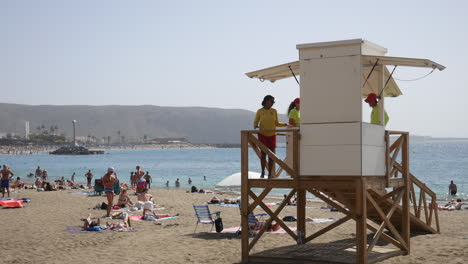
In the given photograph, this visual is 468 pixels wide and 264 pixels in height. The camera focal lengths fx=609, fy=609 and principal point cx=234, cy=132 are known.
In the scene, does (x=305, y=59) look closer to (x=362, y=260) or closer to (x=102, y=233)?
(x=362, y=260)

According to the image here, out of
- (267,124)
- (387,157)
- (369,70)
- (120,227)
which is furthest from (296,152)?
(120,227)

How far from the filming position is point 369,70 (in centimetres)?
1029

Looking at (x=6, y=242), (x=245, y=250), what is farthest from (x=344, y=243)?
(x=6, y=242)

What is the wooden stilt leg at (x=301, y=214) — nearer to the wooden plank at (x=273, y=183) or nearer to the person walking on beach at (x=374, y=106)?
the wooden plank at (x=273, y=183)

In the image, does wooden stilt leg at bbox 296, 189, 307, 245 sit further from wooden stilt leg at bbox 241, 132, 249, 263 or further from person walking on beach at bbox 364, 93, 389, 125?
person walking on beach at bbox 364, 93, 389, 125

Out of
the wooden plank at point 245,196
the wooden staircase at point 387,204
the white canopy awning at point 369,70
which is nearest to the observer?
the white canopy awning at point 369,70

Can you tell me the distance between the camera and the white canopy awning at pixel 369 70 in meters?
9.79

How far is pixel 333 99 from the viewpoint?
9.82m

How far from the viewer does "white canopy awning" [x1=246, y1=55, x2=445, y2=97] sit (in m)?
9.79

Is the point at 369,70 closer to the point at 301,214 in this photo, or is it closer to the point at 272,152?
the point at 272,152

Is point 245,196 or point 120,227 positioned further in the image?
point 120,227

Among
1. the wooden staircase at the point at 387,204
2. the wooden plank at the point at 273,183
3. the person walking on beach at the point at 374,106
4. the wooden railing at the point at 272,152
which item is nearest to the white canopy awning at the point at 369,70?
the person walking on beach at the point at 374,106

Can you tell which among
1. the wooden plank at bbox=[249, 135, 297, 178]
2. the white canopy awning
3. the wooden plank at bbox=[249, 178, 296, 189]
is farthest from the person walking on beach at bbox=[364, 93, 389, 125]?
the wooden plank at bbox=[249, 178, 296, 189]

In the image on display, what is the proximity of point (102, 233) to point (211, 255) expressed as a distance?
3753 millimetres
